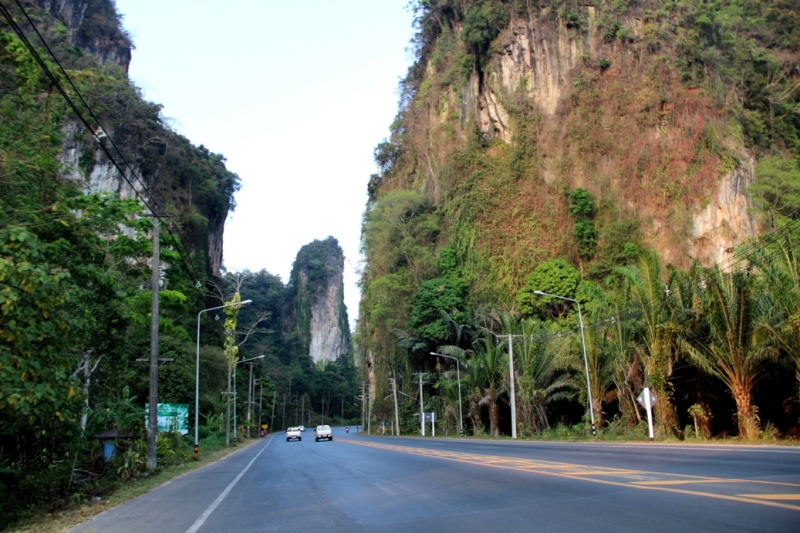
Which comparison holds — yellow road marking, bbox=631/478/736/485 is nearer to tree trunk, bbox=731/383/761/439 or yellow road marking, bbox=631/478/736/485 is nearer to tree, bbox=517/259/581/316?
tree trunk, bbox=731/383/761/439

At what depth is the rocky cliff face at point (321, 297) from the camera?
13275 centimetres

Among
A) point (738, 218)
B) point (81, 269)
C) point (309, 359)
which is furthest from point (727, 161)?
point (309, 359)

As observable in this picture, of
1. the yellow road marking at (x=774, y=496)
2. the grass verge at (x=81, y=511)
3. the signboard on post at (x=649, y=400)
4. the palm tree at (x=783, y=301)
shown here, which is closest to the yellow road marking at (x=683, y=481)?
the yellow road marking at (x=774, y=496)

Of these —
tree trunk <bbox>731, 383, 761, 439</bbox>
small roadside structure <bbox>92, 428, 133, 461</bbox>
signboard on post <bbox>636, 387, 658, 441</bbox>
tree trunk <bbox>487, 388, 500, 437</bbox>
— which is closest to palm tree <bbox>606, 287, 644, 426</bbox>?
signboard on post <bbox>636, 387, 658, 441</bbox>

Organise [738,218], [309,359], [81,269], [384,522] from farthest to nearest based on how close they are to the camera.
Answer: [309,359]
[738,218]
[81,269]
[384,522]

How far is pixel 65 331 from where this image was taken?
965 cm

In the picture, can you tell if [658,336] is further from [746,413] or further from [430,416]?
[430,416]

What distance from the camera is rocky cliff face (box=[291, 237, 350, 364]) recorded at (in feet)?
436

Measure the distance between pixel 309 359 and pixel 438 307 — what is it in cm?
7722

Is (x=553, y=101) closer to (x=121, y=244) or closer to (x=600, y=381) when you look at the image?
(x=600, y=381)

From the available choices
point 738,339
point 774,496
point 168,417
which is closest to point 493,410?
point 168,417

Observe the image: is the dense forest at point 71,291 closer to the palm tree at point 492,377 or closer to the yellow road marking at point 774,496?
the yellow road marking at point 774,496

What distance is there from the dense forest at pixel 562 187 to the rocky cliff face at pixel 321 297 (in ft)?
228

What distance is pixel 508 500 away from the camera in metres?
8.38
